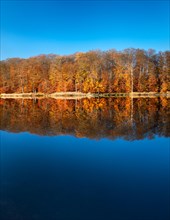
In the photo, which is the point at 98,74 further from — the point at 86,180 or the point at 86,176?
the point at 86,180

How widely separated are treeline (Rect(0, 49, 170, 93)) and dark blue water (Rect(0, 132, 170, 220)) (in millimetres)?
50411

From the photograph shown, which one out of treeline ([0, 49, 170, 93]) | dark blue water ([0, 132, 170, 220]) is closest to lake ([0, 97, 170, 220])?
dark blue water ([0, 132, 170, 220])

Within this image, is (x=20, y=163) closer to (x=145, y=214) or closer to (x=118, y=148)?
(x=118, y=148)

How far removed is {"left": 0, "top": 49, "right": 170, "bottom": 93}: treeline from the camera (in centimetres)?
6122

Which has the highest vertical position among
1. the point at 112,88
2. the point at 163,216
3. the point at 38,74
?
the point at 38,74

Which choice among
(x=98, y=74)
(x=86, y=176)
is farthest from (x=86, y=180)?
(x=98, y=74)

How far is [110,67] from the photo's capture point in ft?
213

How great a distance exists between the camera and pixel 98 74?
209 feet

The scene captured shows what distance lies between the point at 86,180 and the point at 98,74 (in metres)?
57.9

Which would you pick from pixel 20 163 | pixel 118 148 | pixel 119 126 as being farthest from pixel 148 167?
pixel 119 126

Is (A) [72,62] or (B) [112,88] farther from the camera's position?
(A) [72,62]

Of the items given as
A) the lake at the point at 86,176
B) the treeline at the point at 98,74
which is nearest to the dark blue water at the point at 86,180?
the lake at the point at 86,176

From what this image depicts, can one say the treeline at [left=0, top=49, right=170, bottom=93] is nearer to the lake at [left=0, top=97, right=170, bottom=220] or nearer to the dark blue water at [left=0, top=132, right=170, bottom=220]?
the lake at [left=0, top=97, right=170, bottom=220]

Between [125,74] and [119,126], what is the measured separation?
48.0 metres
